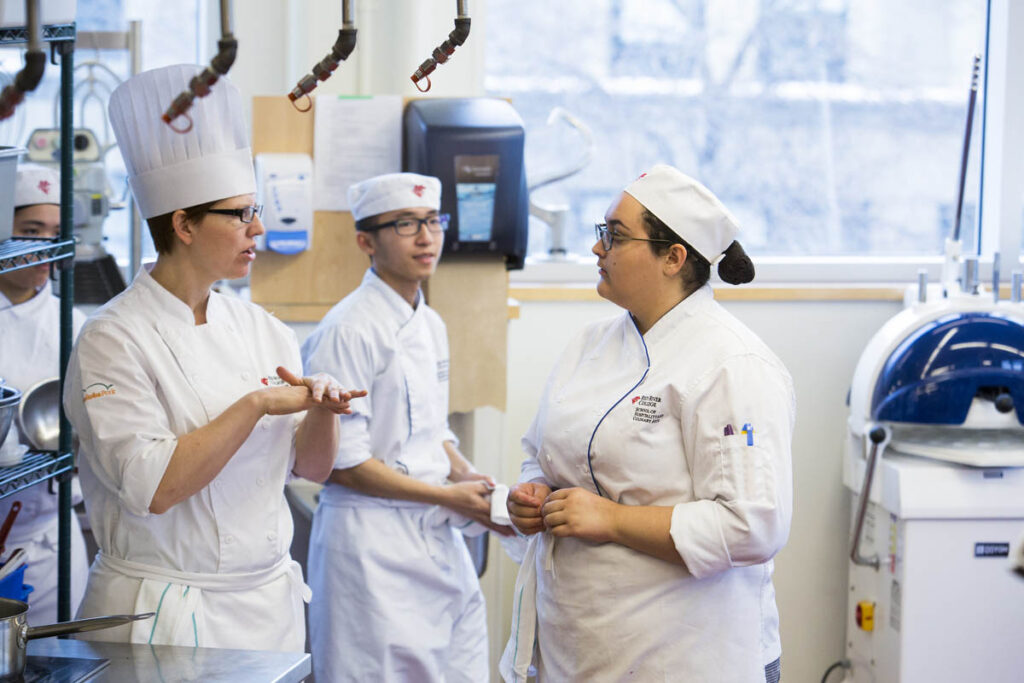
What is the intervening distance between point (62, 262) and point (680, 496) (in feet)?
3.82

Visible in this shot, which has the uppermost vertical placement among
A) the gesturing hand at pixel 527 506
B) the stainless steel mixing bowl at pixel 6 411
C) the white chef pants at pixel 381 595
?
the stainless steel mixing bowl at pixel 6 411

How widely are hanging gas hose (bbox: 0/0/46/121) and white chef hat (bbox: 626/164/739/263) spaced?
1033 mm

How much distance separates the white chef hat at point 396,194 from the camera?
2336 millimetres

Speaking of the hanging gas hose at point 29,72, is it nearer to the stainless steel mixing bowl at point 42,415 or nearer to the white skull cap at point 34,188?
the stainless steel mixing bowl at point 42,415

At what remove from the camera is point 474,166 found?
255 cm

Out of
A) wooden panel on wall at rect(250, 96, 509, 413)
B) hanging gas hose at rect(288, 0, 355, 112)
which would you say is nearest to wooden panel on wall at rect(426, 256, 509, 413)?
wooden panel on wall at rect(250, 96, 509, 413)

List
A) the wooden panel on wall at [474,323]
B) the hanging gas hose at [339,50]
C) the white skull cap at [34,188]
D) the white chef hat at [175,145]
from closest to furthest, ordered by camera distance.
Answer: the hanging gas hose at [339,50] → the white chef hat at [175,145] → the white skull cap at [34,188] → the wooden panel on wall at [474,323]

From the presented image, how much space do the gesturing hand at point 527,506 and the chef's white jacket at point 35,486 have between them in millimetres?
1091

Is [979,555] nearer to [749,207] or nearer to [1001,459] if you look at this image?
[1001,459]

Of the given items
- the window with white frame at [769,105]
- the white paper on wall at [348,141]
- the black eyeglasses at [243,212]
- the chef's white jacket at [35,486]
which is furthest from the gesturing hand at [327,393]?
the window with white frame at [769,105]

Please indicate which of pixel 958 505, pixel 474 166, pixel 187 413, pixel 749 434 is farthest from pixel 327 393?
pixel 958 505

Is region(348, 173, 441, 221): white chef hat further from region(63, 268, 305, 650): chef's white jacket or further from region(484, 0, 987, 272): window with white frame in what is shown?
region(484, 0, 987, 272): window with white frame

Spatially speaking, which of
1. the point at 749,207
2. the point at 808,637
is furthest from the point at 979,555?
the point at 749,207

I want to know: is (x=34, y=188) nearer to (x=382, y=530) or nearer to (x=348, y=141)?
(x=348, y=141)
